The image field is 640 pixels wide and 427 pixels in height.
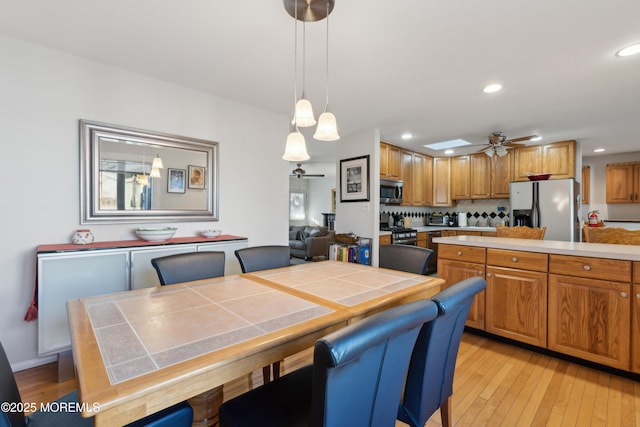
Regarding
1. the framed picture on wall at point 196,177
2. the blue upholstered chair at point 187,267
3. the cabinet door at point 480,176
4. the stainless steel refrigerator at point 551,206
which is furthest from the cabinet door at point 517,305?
the cabinet door at point 480,176

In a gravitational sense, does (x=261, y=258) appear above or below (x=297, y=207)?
below

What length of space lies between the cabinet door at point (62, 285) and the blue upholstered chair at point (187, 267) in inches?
30.5

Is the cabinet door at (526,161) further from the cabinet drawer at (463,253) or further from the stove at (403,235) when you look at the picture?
the cabinet drawer at (463,253)

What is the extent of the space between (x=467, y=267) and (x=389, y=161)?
252 centimetres

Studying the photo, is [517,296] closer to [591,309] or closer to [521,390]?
[591,309]

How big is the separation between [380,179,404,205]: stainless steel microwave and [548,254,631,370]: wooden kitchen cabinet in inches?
105

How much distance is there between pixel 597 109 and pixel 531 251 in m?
2.35

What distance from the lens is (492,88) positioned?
2.81 metres

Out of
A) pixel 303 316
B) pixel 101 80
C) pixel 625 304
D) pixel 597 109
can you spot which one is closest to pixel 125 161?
pixel 101 80

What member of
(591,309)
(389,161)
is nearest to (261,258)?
(591,309)

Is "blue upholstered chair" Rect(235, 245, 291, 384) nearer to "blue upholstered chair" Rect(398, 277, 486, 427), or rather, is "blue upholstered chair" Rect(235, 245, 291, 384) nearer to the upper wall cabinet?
"blue upholstered chair" Rect(398, 277, 486, 427)

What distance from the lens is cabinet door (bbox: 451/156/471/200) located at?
5.63 m

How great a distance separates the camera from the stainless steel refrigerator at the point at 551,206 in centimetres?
422

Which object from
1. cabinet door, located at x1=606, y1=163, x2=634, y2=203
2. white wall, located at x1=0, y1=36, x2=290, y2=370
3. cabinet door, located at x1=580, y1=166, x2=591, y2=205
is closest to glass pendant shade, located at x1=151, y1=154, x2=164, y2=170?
white wall, located at x1=0, y1=36, x2=290, y2=370
